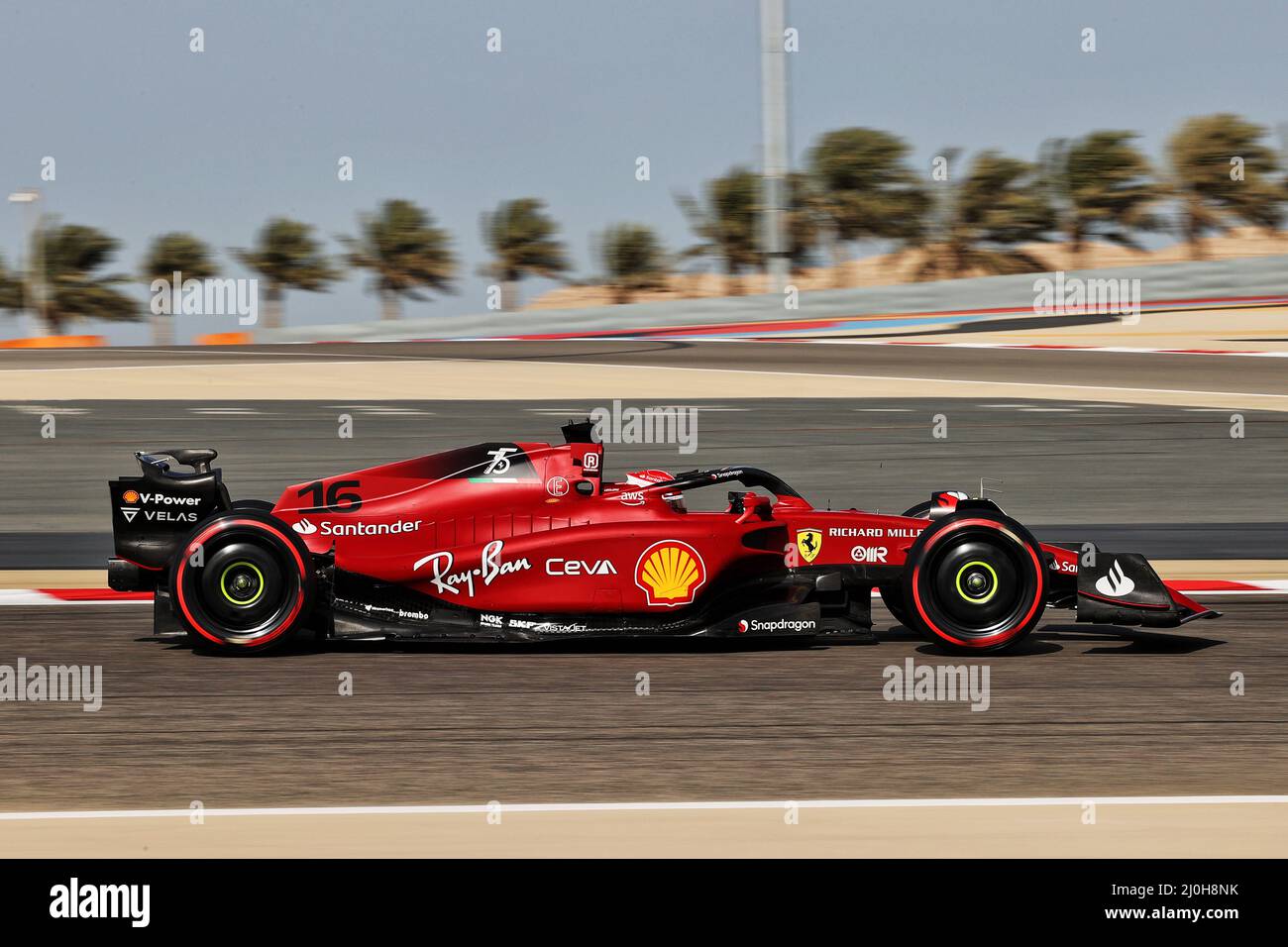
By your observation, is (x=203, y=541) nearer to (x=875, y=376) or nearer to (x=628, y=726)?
(x=628, y=726)

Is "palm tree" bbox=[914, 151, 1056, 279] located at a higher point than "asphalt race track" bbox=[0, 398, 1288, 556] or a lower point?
higher

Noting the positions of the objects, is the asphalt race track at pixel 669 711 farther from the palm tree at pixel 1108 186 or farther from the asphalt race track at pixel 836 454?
the palm tree at pixel 1108 186

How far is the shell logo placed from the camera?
8.37 meters

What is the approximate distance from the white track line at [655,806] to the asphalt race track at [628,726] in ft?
0.24

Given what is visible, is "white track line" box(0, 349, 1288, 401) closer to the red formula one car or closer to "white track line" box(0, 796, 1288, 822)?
the red formula one car

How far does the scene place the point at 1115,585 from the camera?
8.55m

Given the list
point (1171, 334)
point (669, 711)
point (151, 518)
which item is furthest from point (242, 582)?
point (1171, 334)


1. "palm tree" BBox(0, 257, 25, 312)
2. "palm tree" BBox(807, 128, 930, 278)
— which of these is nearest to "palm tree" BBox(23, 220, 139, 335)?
"palm tree" BBox(0, 257, 25, 312)

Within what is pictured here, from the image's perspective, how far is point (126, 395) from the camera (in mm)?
21344

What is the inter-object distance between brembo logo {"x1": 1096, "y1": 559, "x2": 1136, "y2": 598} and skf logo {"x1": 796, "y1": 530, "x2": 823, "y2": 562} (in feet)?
4.38

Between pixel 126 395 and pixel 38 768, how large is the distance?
15.6 metres

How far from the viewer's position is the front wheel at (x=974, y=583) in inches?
333

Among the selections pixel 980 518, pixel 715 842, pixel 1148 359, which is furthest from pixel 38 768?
pixel 1148 359
